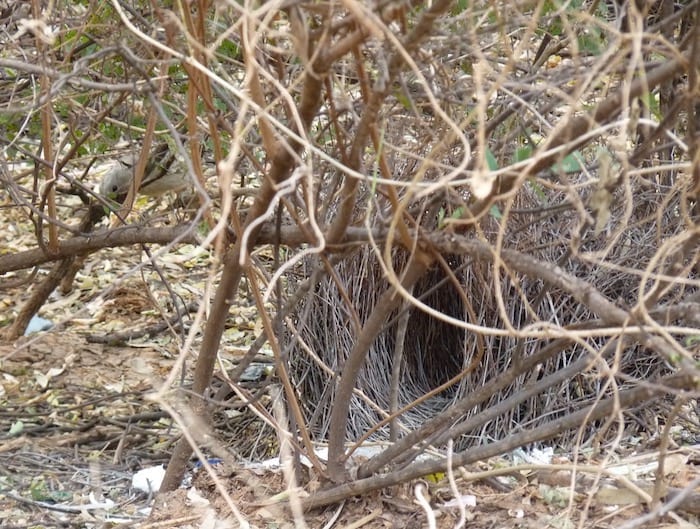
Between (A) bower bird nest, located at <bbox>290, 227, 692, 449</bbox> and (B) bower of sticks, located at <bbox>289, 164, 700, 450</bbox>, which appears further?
(A) bower bird nest, located at <bbox>290, 227, 692, 449</bbox>

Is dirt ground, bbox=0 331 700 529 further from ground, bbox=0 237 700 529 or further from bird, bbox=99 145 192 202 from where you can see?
bird, bbox=99 145 192 202

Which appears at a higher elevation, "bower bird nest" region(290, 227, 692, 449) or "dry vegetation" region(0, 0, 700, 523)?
"dry vegetation" region(0, 0, 700, 523)

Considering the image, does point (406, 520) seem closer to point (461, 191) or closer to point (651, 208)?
point (461, 191)

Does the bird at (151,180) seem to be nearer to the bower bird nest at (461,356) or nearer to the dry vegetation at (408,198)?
the dry vegetation at (408,198)

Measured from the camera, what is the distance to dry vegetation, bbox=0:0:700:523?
56.4 inches

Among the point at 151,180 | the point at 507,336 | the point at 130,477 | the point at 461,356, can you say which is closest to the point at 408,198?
the point at 507,336

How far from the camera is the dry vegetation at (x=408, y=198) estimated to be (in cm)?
143

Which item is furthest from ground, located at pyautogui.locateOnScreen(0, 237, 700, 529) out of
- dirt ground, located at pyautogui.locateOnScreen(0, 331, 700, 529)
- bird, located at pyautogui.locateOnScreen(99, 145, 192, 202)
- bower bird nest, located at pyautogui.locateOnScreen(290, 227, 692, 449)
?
bird, located at pyautogui.locateOnScreen(99, 145, 192, 202)

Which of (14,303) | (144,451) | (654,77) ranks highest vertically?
(654,77)

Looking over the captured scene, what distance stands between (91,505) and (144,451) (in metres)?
0.59

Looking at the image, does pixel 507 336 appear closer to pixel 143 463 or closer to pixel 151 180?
pixel 143 463

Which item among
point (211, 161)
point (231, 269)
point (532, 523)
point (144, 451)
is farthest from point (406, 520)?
point (211, 161)

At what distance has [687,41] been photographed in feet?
5.13

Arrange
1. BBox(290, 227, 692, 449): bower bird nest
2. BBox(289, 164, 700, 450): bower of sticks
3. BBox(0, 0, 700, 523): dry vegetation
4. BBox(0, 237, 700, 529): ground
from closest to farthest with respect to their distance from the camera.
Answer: BBox(0, 0, 700, 523): dry vegetation, BBox(0, 237, 700, 529): ground, BBox(289, 164, 700, 450): bower of sticks, BBox(290, 227, 692, 449): bower bird nest
